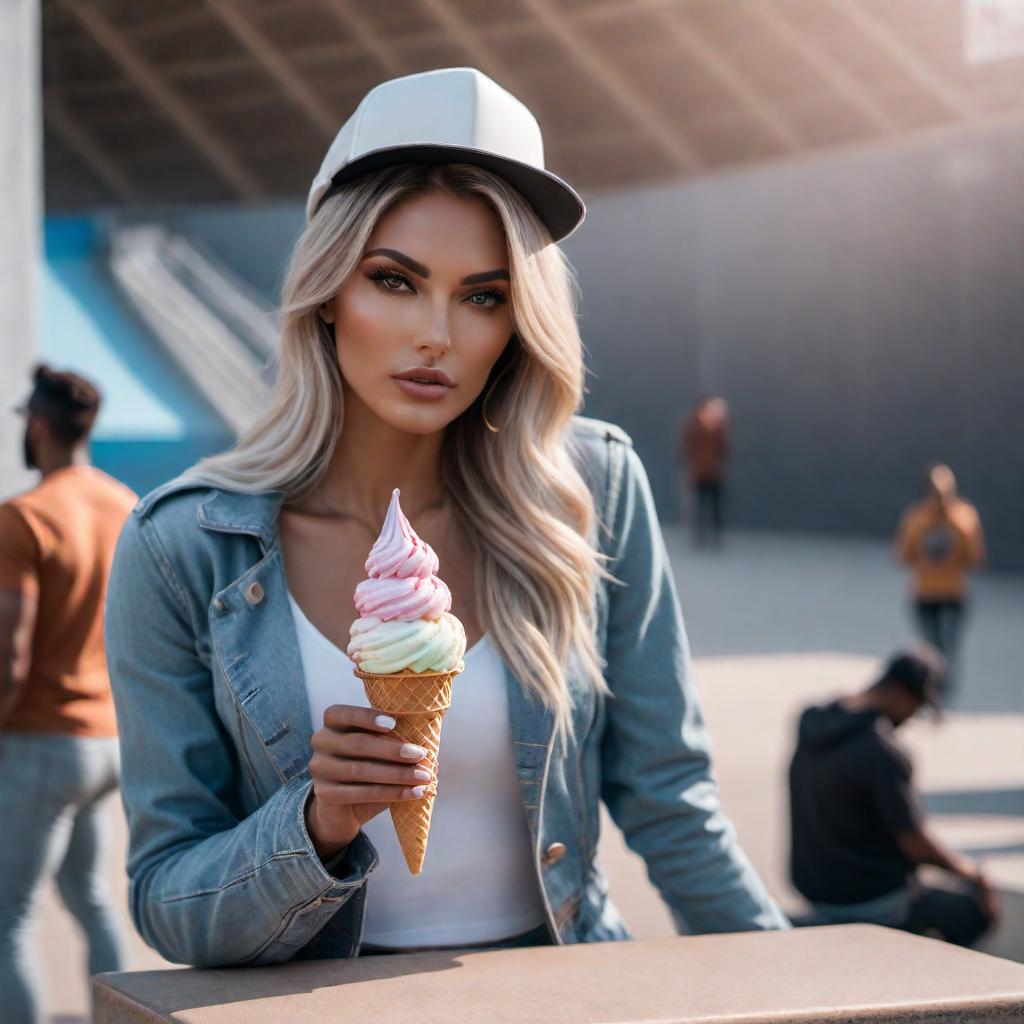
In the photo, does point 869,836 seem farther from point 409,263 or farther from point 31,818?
point 409,263

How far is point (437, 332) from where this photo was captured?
204 cm

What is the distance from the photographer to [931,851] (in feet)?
16.9

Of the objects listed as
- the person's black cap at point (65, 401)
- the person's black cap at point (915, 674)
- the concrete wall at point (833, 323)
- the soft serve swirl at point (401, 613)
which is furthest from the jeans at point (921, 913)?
the concrete wall at point (833, 323)

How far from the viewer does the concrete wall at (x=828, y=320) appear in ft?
59.5

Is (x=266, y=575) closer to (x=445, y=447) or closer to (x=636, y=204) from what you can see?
(x=445, y=447)

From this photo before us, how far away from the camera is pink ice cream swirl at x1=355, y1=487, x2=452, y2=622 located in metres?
1.81

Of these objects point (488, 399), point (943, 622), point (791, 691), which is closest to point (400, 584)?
point (488, 399)

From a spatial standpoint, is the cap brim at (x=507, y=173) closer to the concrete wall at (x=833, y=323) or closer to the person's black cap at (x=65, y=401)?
the person's black cap at (x=65, y=401)

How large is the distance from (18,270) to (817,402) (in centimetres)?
1616

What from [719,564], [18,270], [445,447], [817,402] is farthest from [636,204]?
[445,447]

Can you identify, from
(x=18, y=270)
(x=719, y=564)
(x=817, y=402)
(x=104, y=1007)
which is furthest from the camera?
(x=817, y=402)

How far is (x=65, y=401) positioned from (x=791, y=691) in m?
7.41

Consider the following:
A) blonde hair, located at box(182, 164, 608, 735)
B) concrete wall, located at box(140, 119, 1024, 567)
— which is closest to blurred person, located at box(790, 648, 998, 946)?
blonde hair, located at box(182, 164, 608, 735)

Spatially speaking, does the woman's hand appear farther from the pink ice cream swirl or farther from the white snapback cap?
the white snapback cap
